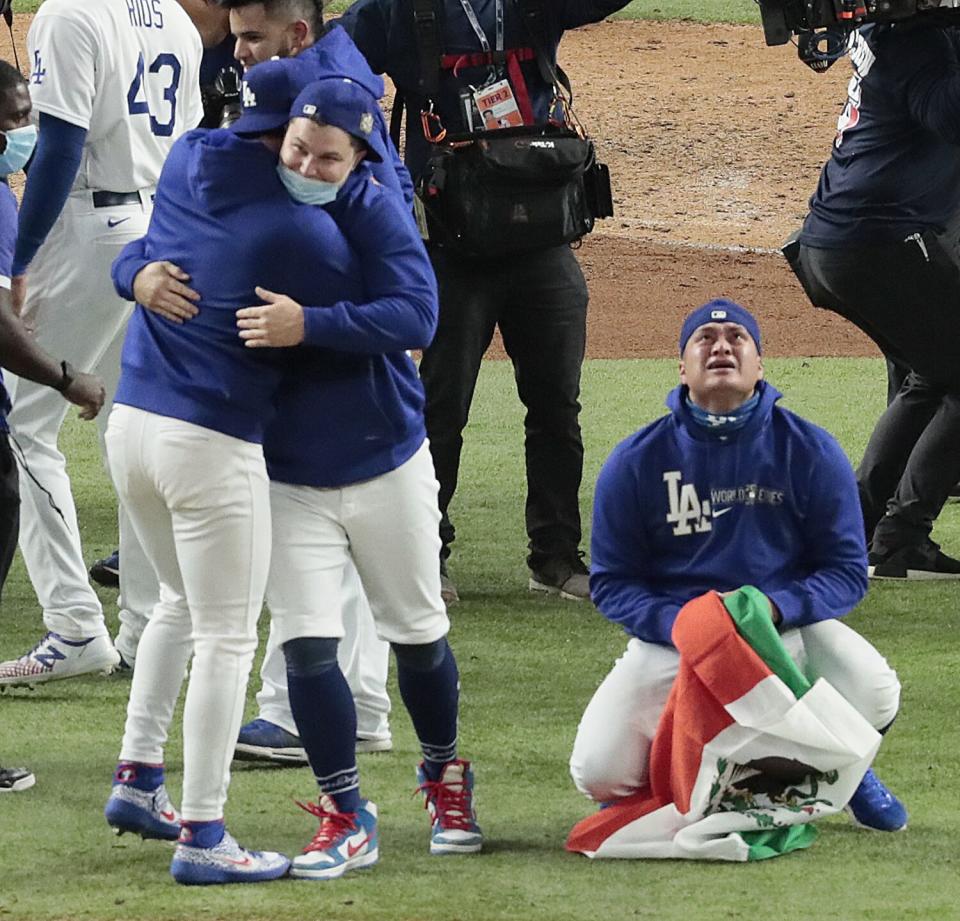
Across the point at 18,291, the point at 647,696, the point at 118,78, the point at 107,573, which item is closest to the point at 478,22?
the point at 118,78

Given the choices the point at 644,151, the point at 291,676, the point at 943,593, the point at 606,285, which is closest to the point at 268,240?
the point at 291,676

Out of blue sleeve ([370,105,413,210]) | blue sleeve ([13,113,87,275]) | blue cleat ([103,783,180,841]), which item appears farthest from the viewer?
blue sleeve ([13,113,87,275])

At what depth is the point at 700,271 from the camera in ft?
54.6

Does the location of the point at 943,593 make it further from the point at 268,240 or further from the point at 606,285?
the point at 606,285

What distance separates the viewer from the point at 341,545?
162 inches

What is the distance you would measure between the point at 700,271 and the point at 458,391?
10353mm

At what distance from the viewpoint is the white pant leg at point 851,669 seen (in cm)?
439

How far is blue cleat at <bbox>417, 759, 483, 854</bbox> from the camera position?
4250mm

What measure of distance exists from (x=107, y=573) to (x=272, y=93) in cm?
328

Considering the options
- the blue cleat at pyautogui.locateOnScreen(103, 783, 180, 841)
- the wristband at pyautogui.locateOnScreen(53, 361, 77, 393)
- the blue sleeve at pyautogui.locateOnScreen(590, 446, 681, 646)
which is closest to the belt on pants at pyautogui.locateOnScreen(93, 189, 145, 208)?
the wristband at pyautogui.locateOnScreen(53, 361, 77, 393)

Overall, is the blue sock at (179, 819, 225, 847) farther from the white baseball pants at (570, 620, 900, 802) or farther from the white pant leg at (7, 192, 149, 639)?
the white pant leg at (7, 192, 149, 639)

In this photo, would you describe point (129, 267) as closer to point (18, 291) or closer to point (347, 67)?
point (347, 67)

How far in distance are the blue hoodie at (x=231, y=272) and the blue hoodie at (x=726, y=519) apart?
2.80 ft

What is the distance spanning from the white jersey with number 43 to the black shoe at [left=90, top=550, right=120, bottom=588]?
5.14ft
